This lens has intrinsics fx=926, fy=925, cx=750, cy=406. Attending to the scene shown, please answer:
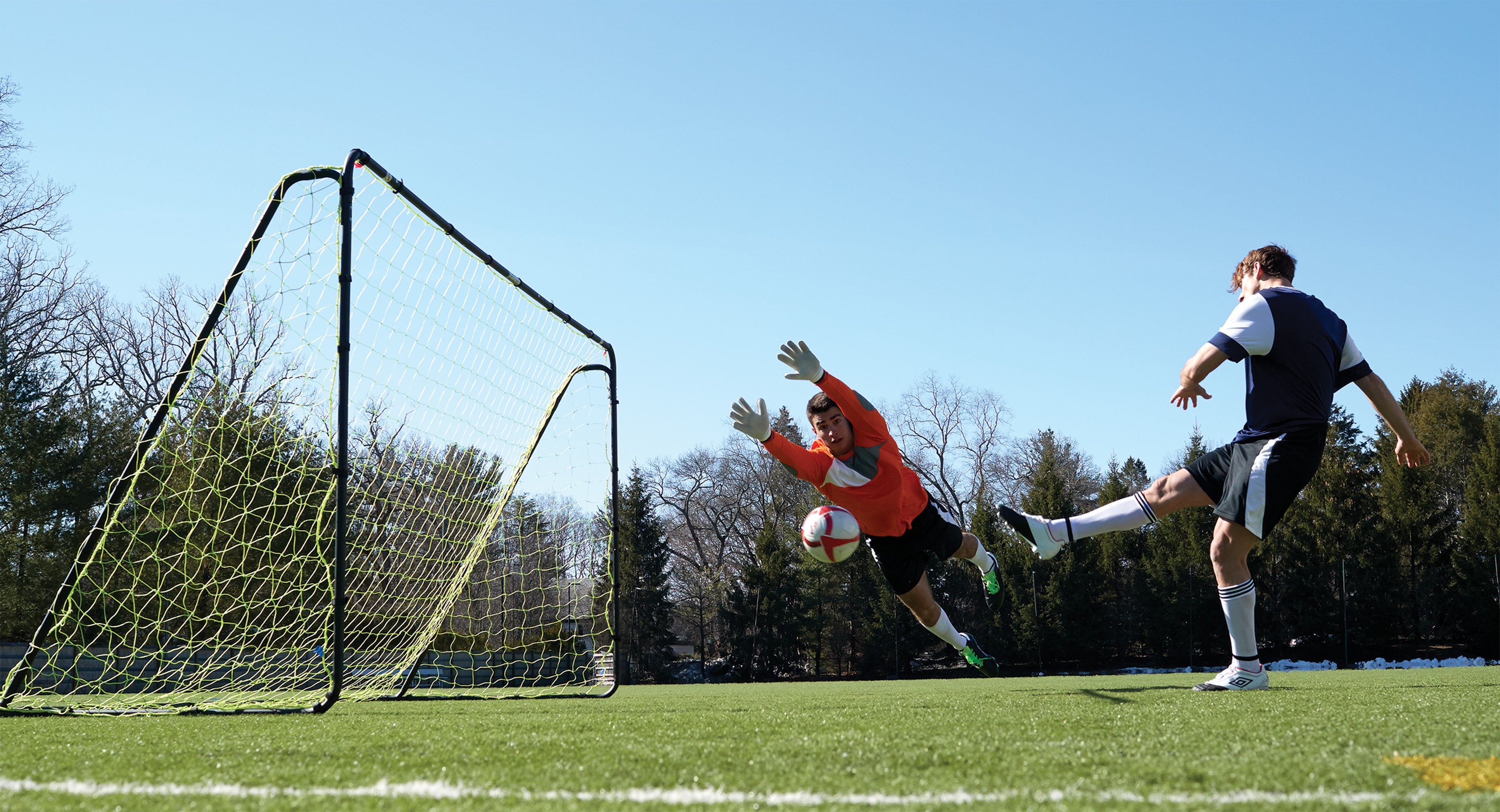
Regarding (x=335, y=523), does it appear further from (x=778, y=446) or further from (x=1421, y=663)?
(x=1421, y=663)

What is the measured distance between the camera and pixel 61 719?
434 centimetres

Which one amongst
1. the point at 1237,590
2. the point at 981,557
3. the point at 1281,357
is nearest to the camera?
the point at 1281,357

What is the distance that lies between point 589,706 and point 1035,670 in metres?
27.0

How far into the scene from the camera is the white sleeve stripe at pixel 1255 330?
14.0ft

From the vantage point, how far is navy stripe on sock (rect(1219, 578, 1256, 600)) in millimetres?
4543

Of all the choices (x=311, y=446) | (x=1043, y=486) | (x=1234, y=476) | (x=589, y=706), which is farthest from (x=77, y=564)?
(x=1043, y=486)

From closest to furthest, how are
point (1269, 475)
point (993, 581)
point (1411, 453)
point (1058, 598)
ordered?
point (1269, 475), point (1411, 453), point (993, 581), point (1058, 598)

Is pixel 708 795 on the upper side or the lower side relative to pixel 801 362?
lower

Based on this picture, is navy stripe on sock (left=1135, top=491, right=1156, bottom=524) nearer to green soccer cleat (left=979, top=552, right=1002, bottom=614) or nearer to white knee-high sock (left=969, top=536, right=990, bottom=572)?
white knee-high sock (left=969, top=536, right=990, bottom=572)

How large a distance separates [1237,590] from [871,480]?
192cm

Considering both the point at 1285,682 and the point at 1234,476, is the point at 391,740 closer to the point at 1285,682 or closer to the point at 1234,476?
the point at 1234,476

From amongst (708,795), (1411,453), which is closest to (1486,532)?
(1411,453)

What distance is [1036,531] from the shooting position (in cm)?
491

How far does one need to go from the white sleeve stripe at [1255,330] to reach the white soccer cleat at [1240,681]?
1643mm
